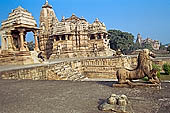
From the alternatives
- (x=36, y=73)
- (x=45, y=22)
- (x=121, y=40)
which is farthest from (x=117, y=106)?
(x=121, y=40)

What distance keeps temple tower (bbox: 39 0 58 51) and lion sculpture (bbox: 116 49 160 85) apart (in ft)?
84.6

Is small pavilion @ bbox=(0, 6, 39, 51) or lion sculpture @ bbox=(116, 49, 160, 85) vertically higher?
small pavilion @ bbox=(0, 6, 39, 51)

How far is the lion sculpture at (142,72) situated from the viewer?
417cm

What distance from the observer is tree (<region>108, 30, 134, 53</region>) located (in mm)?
41438

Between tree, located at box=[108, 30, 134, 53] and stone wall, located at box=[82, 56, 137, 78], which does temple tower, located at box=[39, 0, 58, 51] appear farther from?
tree, located at box=[108, 30, 134, 53]

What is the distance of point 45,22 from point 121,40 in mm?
22890

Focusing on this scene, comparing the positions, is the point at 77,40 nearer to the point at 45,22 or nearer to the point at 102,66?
the point at 45,22

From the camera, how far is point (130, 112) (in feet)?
8.46

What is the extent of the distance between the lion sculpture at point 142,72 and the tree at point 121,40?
37.8 metres

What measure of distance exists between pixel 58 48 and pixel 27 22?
9.43 meters

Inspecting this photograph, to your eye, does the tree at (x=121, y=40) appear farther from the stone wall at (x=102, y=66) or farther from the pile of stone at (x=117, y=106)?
the pile of stone at (x=117, y=106)

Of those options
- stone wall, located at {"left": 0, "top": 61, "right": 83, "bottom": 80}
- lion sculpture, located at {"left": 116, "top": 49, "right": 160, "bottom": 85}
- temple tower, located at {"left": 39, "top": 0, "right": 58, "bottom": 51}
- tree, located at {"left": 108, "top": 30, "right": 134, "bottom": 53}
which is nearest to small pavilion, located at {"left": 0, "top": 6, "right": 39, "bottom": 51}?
stone wall, located at {"left": 0, "top": 61, "right": 83, "bottom": 80}

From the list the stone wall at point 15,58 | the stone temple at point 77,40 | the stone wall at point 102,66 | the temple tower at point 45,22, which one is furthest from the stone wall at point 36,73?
the temple tower at point 45,22

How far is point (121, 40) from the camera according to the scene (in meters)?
41.7
